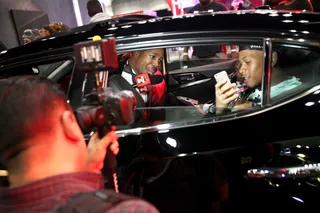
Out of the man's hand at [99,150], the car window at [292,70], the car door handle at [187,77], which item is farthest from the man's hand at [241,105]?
the car door handle at [187,77]

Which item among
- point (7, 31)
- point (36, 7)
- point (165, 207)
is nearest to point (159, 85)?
point (165, 207)

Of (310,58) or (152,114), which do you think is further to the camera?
(152,114)

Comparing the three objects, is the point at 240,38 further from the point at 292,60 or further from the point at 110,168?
the point at 110,168

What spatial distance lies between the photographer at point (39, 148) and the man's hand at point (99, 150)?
0.39ft

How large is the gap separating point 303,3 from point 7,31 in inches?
178

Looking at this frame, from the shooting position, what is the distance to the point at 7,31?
5539mm

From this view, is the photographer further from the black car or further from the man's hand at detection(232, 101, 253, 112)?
the man's hand at detection(232, 101, 253, 112)

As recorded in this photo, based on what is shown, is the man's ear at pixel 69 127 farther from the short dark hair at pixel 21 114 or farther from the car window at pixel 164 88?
the car window at pixel 164 88

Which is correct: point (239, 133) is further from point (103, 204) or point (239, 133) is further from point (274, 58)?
point (103, 204)

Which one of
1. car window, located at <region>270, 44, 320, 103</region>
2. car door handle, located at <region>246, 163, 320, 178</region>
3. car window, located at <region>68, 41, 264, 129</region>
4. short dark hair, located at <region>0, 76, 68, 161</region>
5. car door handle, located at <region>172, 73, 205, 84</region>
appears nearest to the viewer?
short dark hair, located at <region>0, 76, 68, 161</region>

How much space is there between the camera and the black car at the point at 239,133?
4.22ft

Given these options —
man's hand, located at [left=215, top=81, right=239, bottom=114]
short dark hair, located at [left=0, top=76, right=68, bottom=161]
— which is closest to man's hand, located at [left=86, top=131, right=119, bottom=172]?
short dark hair, located at [left=0, top=76, right=68, bottom=161]

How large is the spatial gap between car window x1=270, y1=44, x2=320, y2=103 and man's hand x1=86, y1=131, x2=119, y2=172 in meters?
0.74

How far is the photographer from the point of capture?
68 cm
